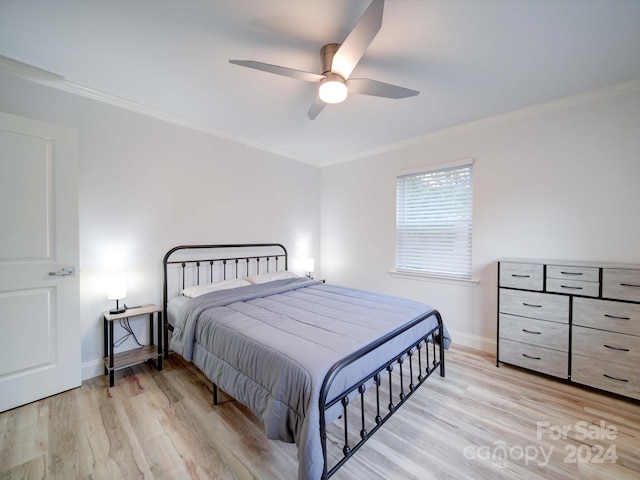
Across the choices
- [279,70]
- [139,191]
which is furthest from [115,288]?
[279,70]

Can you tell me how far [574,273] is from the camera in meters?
2.35

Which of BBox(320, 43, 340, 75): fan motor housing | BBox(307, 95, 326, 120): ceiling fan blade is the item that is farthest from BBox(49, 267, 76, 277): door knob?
BBox(320, 43, 340, 75): fan motor housing

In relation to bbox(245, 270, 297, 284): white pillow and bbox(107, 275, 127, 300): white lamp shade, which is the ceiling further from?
bbox(245, 270, 297, 284): white pillow

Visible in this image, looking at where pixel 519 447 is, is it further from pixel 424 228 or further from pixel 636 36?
pixel 636 36

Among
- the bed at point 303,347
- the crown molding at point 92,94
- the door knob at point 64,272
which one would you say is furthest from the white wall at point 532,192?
the door knob at point 64,272

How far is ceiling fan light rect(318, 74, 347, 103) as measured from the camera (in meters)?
1.84

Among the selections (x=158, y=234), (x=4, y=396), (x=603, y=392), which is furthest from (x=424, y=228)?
(x=4, y=396)

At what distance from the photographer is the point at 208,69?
7.13ft

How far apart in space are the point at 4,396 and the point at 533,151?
5.30 metres

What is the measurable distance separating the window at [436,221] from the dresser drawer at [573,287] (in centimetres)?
85

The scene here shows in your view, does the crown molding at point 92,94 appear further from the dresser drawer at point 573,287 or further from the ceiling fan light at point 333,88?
the dresser drawer at point 573,287

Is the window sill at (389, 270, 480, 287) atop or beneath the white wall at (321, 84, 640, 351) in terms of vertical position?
beneath

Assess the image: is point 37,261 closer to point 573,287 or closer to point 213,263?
point 213,263

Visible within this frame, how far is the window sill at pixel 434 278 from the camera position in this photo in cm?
321
